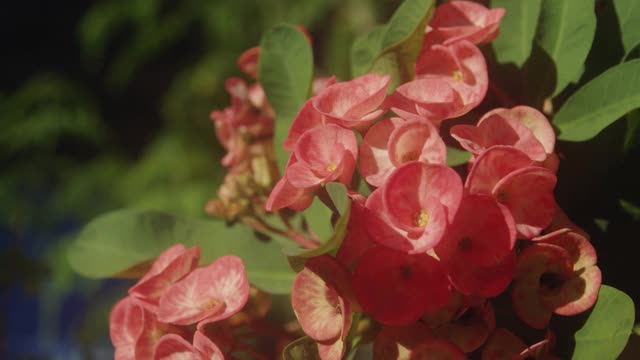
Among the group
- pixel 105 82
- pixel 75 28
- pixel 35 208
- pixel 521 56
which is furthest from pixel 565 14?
pixel 75 28

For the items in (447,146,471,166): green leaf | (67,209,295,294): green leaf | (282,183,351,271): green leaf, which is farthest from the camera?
(67,209,295,294): green leaf

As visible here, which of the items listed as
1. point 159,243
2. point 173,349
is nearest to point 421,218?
point 173,349

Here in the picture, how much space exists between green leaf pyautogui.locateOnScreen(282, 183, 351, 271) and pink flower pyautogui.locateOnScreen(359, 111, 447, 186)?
4cm

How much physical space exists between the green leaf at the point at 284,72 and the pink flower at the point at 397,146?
171 millimetres

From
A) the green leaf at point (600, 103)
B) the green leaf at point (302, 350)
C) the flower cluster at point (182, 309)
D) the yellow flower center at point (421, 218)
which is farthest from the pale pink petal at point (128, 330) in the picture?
the green leaf at point (600, 103)

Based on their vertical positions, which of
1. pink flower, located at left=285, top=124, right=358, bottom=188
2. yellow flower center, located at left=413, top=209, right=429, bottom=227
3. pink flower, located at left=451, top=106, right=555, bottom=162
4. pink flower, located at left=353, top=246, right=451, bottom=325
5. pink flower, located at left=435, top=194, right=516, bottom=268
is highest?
pink flower, located at left=285, top=124, right=358, bottom=188

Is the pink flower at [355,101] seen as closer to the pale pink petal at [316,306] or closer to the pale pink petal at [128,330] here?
the pale pink petal at [316,306]

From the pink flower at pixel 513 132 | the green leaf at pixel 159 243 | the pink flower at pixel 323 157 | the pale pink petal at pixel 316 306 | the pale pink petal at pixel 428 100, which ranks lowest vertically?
the green leaf at pixel 159 243

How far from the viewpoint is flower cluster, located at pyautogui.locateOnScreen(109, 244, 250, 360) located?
511mm

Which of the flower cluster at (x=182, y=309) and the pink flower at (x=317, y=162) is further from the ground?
the pink flower at (x=317, y=162)

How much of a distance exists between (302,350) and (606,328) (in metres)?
0.21

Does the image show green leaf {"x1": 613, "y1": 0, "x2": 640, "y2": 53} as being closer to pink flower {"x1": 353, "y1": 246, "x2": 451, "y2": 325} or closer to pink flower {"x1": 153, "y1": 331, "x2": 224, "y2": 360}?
pink flower {"x1": 353, "y1": 246, "x2": 451, "y2": 325}

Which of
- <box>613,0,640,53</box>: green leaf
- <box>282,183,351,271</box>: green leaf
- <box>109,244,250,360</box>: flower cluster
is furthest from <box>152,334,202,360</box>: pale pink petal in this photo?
<box>613,0,640,53</box>: green leaf

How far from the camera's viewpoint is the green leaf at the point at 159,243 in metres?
0.66
